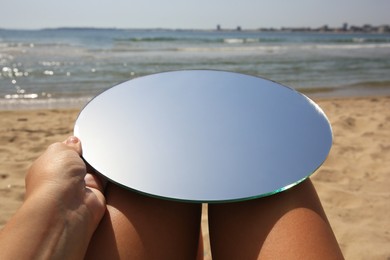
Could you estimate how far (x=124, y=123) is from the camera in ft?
3.59

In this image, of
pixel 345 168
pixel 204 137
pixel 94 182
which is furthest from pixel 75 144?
pixel 345 168

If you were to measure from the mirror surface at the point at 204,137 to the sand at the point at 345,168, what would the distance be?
1035 mm

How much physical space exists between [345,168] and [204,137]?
223 centimetres

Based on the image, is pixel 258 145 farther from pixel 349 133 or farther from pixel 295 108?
pixel 349 133

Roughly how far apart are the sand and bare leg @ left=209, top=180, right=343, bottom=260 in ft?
3.25

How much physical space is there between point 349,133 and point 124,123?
3.25 meters

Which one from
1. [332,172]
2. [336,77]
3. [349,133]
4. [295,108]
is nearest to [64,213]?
[295,108]

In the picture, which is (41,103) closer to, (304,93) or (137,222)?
(304,93)

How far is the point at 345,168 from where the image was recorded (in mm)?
2902

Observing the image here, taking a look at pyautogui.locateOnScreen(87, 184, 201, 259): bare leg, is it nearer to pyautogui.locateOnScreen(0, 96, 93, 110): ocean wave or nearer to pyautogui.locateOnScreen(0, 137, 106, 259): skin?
pyautogui.locateOnScreen(0, 137, 106, 259): skin

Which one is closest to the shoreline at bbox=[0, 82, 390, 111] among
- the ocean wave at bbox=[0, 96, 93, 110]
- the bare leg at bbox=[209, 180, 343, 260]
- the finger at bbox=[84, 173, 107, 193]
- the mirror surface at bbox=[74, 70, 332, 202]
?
the ocean wave at bbox=[0, 96, 93, 110]

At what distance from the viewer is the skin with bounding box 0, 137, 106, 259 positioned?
0.73 meters

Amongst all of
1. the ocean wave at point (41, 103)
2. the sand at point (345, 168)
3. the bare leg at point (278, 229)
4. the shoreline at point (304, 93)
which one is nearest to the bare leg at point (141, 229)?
the bare leg at point (278, 229)

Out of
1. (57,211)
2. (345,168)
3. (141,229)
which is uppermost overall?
(57,211)
